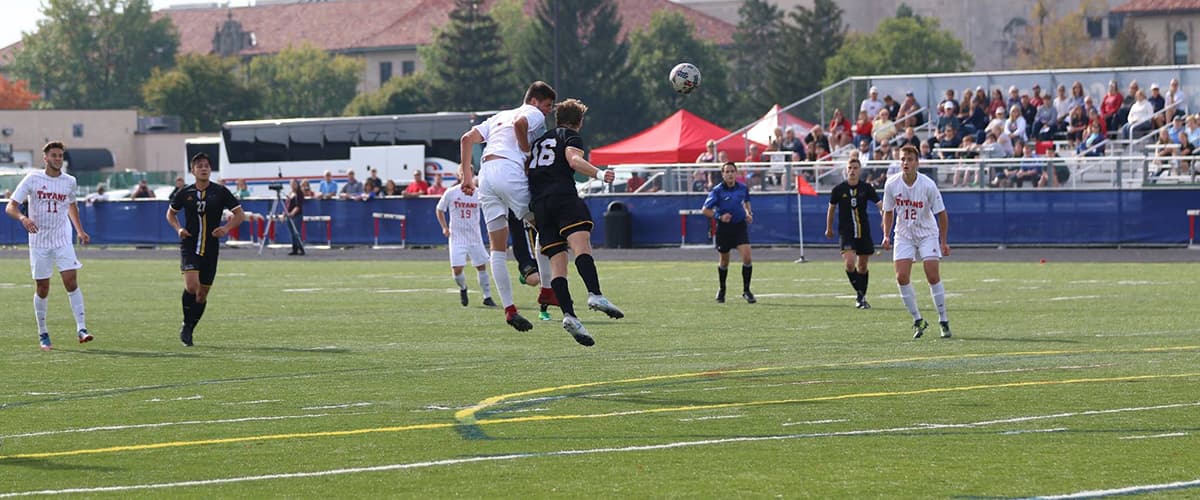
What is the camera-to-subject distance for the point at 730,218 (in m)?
25.6

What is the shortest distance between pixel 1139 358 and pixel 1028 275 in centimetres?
1516

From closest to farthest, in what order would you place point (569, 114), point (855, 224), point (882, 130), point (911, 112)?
1. point (569, 114)
2. point (855, 224)
3. point (882, 130)
4. point (911, 112)

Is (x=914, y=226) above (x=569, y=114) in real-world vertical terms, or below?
below

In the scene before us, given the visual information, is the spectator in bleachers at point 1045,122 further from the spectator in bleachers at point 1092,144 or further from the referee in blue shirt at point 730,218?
the referee in blue shirt at point 730,218

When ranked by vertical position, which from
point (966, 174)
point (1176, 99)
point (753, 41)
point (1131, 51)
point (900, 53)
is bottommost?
point (966, 174)

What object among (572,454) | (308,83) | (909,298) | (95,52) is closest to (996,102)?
(909,298)

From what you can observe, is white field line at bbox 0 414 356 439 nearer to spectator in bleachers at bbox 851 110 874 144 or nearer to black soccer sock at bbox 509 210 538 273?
black soccer sock at bbox 509 210 538 273

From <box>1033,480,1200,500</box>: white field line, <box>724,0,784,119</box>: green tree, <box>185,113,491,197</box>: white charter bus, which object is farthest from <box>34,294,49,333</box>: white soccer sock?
<box>724,0,784,119</box>: green tree

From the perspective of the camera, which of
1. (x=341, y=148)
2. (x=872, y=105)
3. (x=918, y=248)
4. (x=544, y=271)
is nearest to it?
(x=544, y=271)

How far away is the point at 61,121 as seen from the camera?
11500 cm

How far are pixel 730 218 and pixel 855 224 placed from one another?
2060mm

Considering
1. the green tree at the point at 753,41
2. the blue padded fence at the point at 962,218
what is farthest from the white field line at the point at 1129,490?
the green tree at the point at 753,41

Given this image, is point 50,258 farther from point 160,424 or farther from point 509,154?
point 160,424

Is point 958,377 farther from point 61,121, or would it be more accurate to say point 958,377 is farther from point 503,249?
point 61,121
